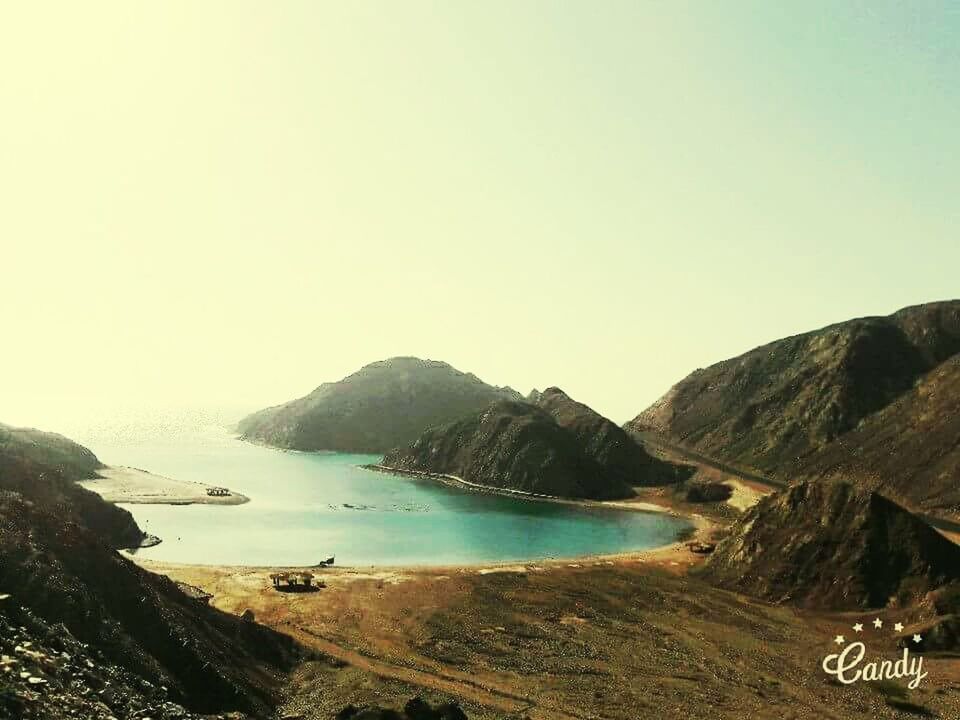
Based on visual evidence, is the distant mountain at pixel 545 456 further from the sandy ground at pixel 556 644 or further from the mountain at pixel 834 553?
the sandy ground at pixel 556 644

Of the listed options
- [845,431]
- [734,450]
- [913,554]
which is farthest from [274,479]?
[913,554]

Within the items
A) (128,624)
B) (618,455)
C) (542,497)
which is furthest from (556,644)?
(618,455)

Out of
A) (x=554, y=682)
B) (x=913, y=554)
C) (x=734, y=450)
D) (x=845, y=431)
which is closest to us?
(x=554, y=682)

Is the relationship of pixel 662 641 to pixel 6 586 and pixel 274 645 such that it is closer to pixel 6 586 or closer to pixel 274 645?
pixel 274 645

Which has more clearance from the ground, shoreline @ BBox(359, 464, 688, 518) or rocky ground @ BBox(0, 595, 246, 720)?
rocky ground @ BBox(0, 595, 246, 720)

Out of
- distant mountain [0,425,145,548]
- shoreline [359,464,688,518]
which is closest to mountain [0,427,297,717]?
distant mountain [0,425,145,548]

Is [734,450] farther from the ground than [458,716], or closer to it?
farther from the ground

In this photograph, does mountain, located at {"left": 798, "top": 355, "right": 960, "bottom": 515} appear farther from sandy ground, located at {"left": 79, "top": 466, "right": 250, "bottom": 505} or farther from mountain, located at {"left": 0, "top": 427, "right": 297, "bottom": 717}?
sandy ground, located at {"left": 79, "top": 466, "right": 250, "bottom": 505}
